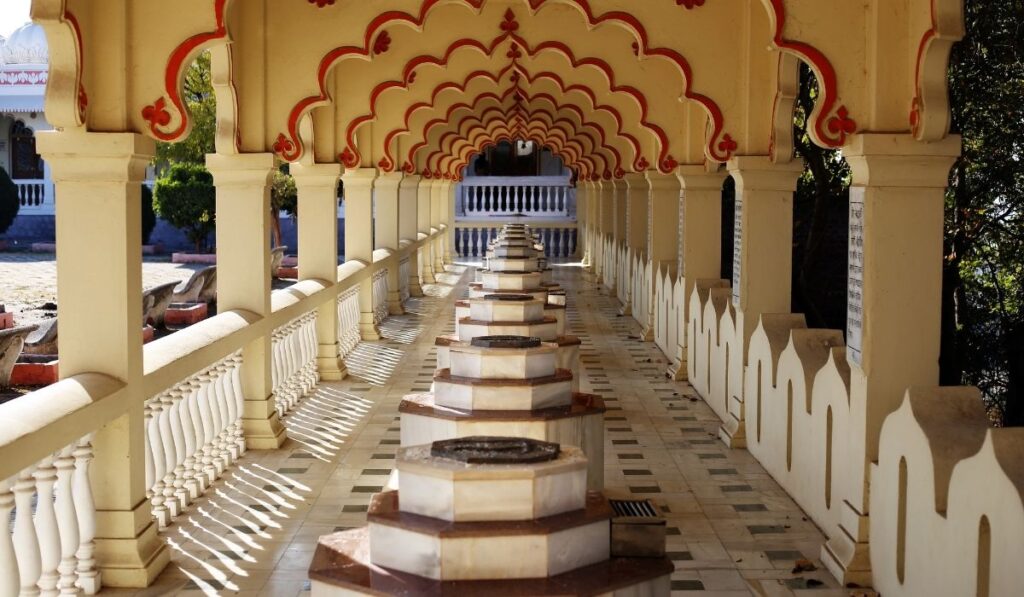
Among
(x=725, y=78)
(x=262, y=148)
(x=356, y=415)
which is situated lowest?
(x=356, y=415)

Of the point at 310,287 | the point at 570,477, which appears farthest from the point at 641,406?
the point at 570,477

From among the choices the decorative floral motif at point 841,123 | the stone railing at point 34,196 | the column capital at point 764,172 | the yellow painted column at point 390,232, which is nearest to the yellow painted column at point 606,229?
the yellow painted column at point 390,232

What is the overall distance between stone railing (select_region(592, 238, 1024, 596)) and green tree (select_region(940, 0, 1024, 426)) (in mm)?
2957

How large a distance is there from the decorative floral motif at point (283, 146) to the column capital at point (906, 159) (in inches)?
207

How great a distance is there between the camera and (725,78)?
9875mm

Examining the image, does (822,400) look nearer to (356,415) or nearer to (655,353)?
(356,415)

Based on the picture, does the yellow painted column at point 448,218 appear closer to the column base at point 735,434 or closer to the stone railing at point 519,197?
the stone railing at point 519,197

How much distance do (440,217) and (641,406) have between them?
21.5 m

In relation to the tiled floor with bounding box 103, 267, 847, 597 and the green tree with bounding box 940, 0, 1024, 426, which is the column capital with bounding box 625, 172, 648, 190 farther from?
the green tree with bounding box 940, 0, 1024, 426

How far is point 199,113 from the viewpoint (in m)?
23.9

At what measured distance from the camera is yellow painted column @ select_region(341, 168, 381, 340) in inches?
640

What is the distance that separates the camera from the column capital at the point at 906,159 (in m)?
6.30

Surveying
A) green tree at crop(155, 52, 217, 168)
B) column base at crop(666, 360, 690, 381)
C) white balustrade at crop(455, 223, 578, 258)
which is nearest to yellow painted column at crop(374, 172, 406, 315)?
green tree at crop(155, 52, 217, 168)

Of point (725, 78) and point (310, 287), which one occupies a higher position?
point (725, 78)
